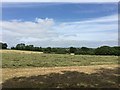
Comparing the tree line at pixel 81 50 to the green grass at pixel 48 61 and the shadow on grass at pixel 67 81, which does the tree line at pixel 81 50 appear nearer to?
the green grass at pixel 48 61

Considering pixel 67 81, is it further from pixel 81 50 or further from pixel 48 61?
pixel 81 50

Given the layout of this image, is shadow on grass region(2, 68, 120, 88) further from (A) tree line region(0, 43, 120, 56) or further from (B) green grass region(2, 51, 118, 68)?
(A) tree line region(0, 43, 120, 56)

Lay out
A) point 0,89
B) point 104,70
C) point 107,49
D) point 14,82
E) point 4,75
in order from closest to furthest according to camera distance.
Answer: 1. point 0,89
2. point 14,82
3. point 4,75
4. point 104,70
5. point 107,49

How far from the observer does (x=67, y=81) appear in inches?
412

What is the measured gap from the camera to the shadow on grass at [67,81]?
10.0 m

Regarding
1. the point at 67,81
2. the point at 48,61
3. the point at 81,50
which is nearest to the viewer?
the point at 67,81

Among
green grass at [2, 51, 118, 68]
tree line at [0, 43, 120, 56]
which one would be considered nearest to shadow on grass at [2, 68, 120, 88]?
green grass at [2, 51, 118, 68]

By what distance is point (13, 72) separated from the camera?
12.1 m

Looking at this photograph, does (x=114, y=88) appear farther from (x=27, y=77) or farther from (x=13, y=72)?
(x=13, y=72)

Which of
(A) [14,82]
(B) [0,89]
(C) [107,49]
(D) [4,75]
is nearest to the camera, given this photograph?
(B) [0,89]

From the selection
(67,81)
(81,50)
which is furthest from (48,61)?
(81,50)

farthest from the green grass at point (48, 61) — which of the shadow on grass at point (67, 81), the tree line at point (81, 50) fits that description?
the tree line at point (81, 50)

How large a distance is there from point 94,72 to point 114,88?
2.11m

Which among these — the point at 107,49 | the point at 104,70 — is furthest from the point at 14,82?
the point at 107,49
